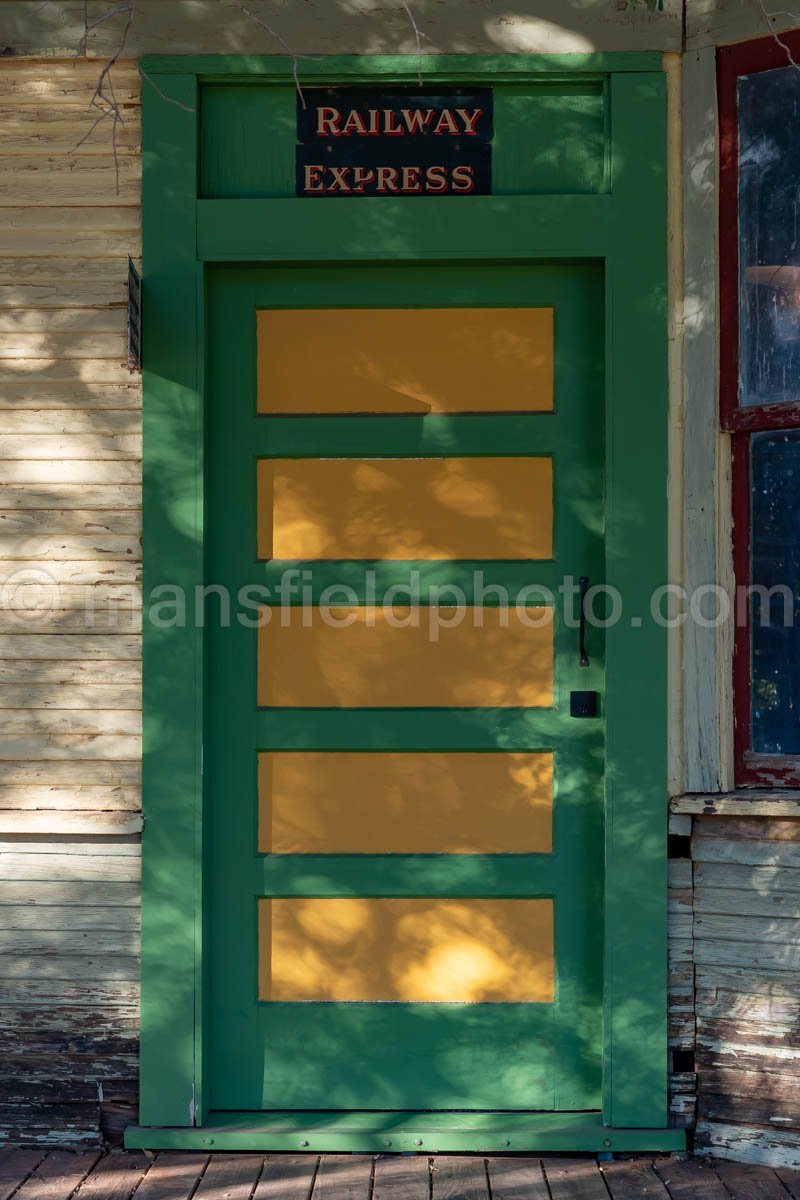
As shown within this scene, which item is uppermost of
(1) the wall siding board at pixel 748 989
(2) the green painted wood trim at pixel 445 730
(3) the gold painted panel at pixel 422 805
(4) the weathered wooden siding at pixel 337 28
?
(4) the weathered wooden siding at pixel 337 28

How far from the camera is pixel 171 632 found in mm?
3010

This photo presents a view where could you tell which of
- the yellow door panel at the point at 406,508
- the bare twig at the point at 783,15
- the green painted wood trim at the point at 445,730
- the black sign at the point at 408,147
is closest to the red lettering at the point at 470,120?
the black sign at the point at 408,147

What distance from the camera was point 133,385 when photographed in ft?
9.98

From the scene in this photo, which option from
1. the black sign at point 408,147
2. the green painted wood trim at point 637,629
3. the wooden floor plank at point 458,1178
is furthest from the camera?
the black sign at point 408,147

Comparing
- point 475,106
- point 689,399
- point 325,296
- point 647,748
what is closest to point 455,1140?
point 647,748

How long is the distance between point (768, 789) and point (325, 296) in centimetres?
193

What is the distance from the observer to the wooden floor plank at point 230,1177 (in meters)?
2.73

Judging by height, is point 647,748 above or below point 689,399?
below

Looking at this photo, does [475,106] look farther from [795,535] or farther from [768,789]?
[768,789]

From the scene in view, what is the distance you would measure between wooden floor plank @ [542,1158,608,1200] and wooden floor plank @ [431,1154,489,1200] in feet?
0.59

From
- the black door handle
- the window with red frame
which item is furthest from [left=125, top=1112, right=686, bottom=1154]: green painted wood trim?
the black door handle

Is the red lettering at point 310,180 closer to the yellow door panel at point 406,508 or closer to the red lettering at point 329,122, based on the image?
the red lettering at point 329,122

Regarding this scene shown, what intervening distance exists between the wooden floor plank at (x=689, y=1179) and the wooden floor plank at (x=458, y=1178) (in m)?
0.49

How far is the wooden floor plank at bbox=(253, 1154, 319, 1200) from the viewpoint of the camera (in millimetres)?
2734
